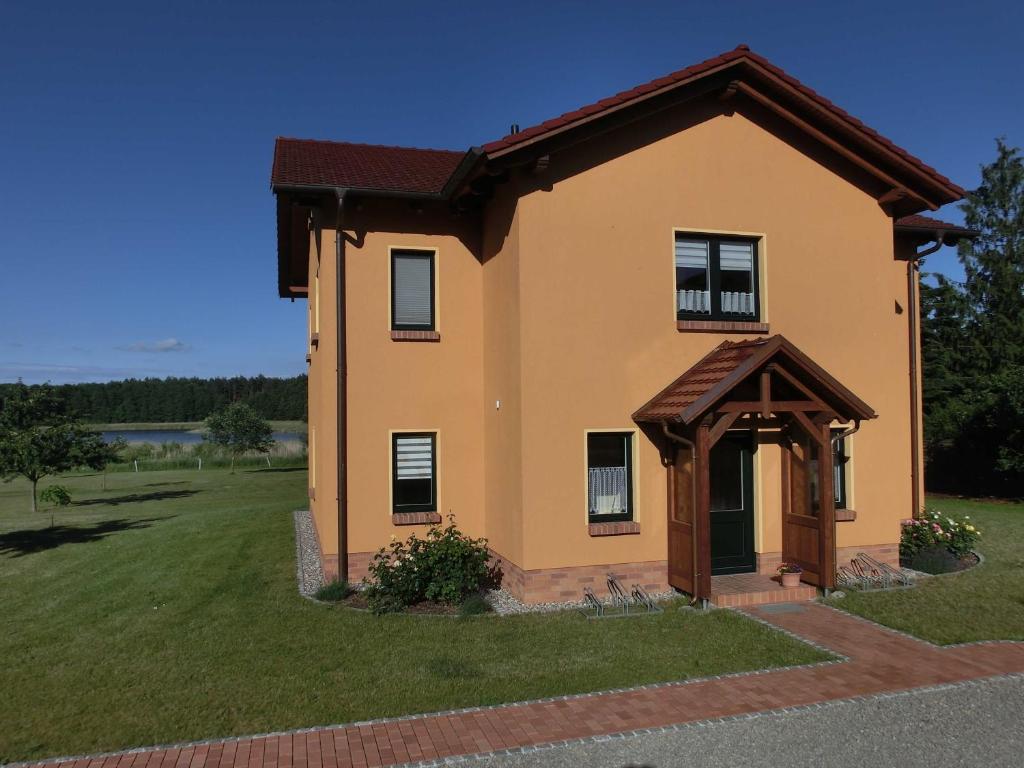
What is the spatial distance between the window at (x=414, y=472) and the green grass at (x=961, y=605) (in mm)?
6500

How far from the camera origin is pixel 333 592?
10.4m

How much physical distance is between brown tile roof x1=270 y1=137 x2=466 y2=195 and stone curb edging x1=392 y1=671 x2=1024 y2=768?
8454 millimetres

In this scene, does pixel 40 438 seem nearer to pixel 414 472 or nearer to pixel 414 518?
pixel 414 472

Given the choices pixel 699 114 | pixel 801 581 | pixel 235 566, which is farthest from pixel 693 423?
pixel 235 566

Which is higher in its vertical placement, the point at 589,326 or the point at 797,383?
the point at 589,326

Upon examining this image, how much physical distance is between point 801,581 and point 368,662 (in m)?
6.76

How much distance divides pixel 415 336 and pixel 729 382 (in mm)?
5221

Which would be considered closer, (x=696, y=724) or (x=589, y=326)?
(x=696, y=724)

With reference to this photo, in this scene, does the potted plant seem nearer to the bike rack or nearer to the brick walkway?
the brick walkway

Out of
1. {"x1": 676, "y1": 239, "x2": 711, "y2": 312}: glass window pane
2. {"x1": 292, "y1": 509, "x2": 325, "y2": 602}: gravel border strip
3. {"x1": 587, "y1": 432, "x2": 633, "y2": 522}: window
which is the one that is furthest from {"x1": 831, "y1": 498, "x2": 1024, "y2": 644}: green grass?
{"x1": 292, "y1": 509, "x2": 325, "y2": 602}: gravel border strip

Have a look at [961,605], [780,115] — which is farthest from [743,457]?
[780,115]

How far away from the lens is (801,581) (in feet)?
35.2

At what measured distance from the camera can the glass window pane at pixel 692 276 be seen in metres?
11.1

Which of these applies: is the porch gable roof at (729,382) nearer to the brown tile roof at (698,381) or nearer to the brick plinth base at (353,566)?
the brown tile roof at (698,381)
